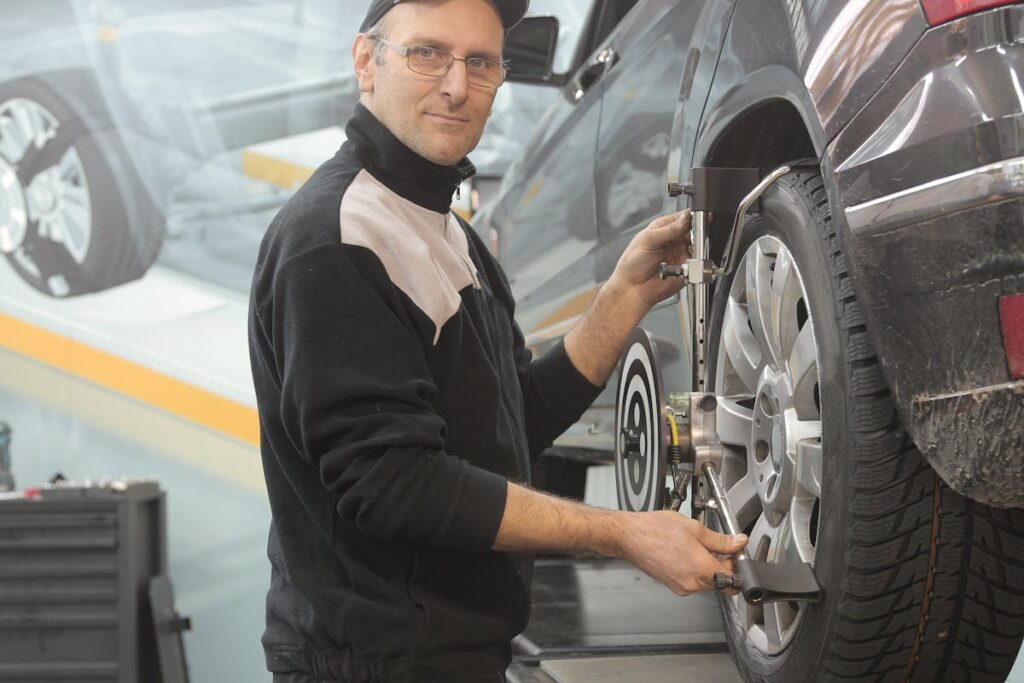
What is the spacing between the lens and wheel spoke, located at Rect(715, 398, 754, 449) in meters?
1.45

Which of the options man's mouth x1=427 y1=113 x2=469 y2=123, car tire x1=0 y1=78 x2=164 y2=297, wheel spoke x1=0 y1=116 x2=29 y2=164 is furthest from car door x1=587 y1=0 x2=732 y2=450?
wheel spoke x1=0 y1=116 x2=29 y2=164

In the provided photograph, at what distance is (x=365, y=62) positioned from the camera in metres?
1.49

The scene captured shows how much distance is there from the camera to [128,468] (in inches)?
181

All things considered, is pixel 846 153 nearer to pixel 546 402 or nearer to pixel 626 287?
pixel 626 287

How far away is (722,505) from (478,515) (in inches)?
10.5

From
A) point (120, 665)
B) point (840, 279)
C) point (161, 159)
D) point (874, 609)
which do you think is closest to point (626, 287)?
point (840, 279)

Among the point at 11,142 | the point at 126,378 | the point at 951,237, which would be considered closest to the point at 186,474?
the point at 126,378

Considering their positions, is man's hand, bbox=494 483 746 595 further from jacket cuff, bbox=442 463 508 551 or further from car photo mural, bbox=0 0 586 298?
car photo mural, bbox=0 0 586 298

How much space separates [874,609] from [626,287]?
0.60m

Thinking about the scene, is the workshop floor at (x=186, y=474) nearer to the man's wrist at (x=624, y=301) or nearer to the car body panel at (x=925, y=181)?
the man's wrist at (x=624, y=301)

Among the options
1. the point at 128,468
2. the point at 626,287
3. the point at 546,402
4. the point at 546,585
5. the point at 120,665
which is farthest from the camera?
the point at 128,468

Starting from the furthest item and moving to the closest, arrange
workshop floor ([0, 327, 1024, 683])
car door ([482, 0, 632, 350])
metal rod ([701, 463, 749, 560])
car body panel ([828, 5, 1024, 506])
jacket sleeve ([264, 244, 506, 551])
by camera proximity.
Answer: workshop floor ([0, 327, 1024, 683])
car door ([482, 0, 632, 350])
jacket sleeve ([264, 244, 506, 551])
metal rod ([701, 463, 749, 560])
car body panel ([828, 5, 1024, 506])

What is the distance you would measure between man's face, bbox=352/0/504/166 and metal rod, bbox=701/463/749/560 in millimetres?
530

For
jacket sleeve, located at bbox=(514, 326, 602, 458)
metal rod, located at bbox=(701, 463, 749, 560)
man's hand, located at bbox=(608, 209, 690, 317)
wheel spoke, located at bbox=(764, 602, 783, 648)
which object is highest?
man's hand, located at bbox=(608, 209, 690, 317)
